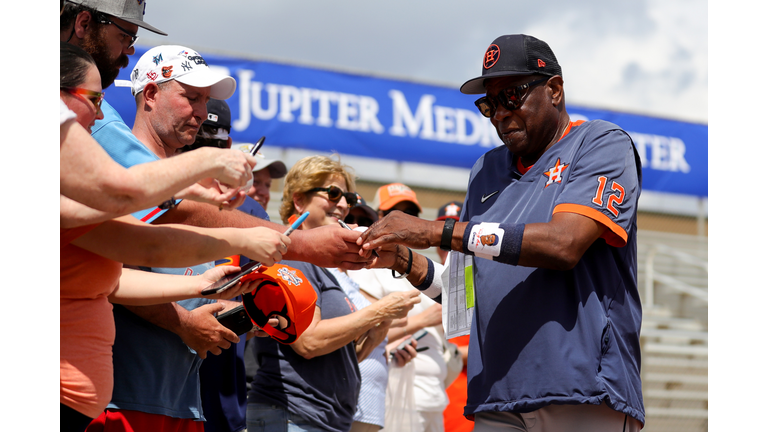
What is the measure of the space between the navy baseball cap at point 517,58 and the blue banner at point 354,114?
632 centimetres

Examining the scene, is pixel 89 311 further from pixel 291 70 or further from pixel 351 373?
pixel 291 70

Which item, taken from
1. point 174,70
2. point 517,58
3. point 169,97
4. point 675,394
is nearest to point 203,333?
point 169,97

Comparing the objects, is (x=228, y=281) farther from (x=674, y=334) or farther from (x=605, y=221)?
(x=674, y=334)

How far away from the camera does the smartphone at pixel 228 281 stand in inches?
101

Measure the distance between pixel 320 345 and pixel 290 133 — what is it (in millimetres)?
6434

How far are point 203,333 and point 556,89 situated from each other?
1.88 m

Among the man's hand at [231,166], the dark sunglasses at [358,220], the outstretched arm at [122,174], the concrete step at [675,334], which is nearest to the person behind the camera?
the outstretched arm at [122,174]

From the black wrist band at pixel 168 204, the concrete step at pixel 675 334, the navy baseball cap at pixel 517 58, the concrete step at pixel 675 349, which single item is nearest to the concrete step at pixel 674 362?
the concrete step at pixel 675 349

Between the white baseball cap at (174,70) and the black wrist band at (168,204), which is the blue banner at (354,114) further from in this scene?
the black wrist band at (168,204)

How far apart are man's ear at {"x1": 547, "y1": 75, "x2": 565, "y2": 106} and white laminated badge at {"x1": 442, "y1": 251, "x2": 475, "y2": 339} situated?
0.80m

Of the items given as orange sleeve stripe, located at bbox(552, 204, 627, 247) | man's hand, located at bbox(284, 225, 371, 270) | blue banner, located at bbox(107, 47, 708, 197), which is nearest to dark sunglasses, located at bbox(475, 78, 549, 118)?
orange sleeve stripe, located at bbox(552, 204, 627, 247)

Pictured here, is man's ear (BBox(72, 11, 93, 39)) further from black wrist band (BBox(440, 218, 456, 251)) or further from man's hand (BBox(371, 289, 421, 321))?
man's hand (BBox(371, 289, 421, 321))

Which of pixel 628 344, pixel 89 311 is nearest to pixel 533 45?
pixel 628 344

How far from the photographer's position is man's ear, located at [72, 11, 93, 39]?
9.45 ft
